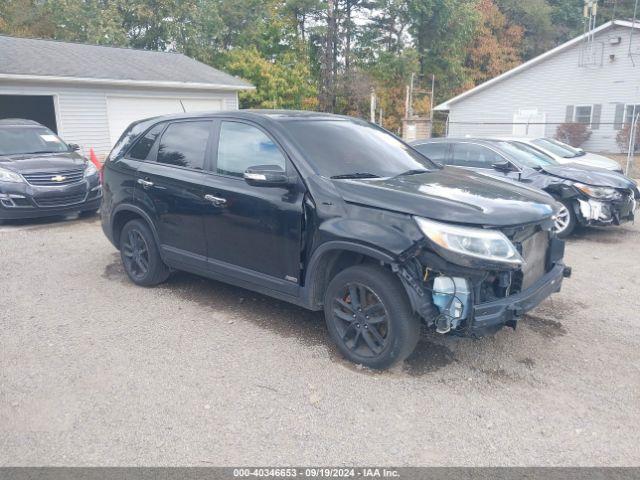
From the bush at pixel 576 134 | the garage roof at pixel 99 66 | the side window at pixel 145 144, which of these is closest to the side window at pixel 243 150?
the side window at pixel 145 144

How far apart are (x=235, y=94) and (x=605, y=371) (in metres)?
17.8

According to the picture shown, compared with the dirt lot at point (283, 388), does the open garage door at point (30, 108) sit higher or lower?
higher

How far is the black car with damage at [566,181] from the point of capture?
7.93 metres

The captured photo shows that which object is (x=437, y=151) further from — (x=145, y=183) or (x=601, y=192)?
(x=145, y=183)

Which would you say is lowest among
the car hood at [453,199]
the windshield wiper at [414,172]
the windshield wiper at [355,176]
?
the car hood at [453,199]

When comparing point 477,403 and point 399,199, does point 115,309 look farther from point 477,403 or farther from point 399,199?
point 477,403

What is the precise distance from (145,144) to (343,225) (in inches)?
109

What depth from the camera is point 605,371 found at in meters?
3.96

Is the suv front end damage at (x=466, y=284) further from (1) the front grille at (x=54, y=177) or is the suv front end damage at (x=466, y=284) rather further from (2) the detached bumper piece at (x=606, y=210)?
(1) the front grille at (x=54, y=177)

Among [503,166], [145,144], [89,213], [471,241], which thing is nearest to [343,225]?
[471,241]

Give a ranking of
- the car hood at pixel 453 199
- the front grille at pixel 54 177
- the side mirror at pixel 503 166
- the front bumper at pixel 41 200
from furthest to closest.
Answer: the front grille at pixel 54 177, the front bumper at pixel 41 200, the side mirror at pixel 503 166, the car hood at pixel 453 199

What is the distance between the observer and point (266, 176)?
4.12 meters

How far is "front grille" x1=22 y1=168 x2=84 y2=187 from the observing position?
352 inches

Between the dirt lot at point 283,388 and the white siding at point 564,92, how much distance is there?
18008 mm
